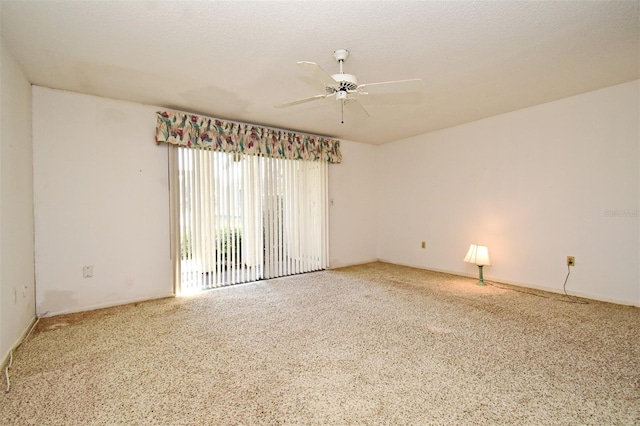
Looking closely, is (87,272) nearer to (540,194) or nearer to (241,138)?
(241,138)

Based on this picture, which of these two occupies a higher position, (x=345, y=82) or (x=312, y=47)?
(x=312, y=47)

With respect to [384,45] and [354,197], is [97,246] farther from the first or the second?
[354,197]

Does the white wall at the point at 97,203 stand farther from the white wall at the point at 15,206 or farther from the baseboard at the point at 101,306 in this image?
the white wall at the point at 15,206

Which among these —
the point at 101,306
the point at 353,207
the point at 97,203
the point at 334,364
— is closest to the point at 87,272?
the point at 101,306

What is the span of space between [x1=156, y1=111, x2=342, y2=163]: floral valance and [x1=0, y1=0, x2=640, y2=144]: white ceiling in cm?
29

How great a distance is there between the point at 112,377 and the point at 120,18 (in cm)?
227

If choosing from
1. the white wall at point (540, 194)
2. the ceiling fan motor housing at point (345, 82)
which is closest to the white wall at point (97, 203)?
the ceiling fan motor housing at point (345, 82)

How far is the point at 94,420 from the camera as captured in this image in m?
1.45

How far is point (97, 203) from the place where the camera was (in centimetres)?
312

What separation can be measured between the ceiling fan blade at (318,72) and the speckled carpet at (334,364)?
1940 millimetres

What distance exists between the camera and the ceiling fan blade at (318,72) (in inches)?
69.6

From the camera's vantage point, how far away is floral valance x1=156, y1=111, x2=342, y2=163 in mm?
3431

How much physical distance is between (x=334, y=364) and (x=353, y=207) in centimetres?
364

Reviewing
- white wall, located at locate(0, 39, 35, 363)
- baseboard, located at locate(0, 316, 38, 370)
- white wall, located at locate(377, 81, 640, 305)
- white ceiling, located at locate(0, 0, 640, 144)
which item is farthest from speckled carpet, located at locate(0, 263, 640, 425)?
white ceiling, located at locate(0, 0, 640, 144)
